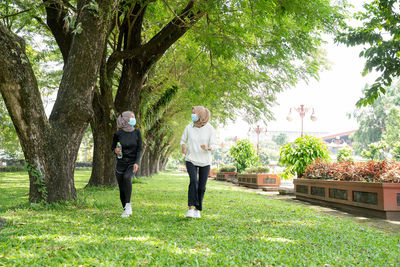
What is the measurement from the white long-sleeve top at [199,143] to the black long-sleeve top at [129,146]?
0.86 metres

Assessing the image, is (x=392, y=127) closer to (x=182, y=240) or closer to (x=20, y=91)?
(x=20, y=91)

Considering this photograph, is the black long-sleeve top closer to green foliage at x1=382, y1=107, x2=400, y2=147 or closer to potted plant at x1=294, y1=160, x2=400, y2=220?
potted plant at x1=294, y1=160, x2=400, y2=220

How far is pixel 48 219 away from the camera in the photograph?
521 centimetres

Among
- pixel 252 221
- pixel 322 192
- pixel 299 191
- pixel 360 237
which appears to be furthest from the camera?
pixel 299 191

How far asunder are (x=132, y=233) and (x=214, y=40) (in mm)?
6855

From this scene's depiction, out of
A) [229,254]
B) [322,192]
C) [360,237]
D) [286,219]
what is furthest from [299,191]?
[229,254]

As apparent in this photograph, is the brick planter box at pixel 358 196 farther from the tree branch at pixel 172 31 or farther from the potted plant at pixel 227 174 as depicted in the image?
the potted plant at pixel 227 174

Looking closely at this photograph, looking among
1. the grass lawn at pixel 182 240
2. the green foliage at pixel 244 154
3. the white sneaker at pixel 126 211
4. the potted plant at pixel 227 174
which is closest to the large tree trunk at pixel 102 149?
the grass lawn at pixel 182 240

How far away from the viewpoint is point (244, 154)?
2539cm

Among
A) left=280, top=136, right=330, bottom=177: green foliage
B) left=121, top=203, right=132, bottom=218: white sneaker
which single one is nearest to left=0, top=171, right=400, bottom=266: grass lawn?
left=121, top=203, right=132, bottom=218: white sneaker

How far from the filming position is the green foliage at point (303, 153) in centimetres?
1196

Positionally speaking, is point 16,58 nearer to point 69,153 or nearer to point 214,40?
point 69,153

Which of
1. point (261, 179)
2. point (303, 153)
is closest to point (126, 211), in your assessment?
point (303, 153)

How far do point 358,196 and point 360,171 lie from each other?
75 centimetres
